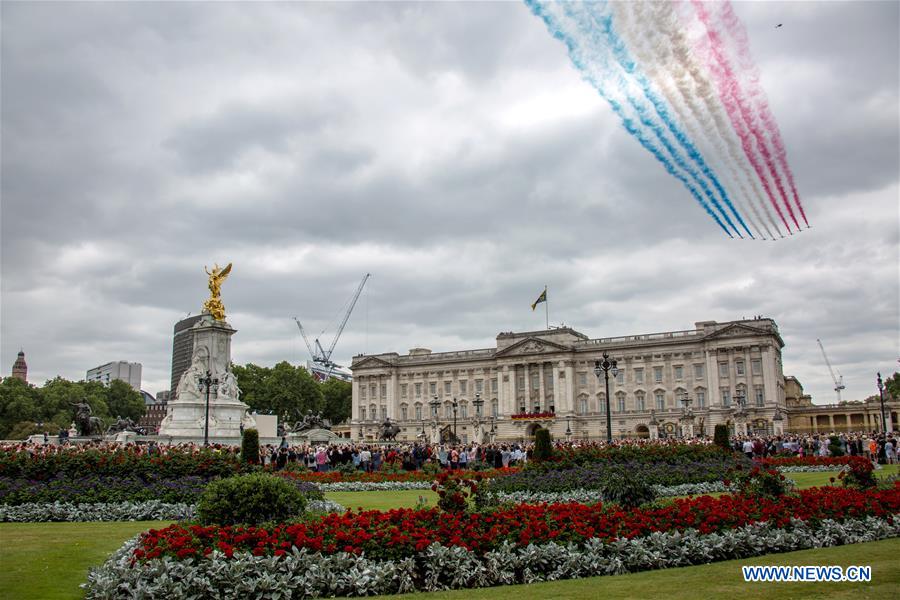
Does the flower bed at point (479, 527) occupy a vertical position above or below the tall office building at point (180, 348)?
below

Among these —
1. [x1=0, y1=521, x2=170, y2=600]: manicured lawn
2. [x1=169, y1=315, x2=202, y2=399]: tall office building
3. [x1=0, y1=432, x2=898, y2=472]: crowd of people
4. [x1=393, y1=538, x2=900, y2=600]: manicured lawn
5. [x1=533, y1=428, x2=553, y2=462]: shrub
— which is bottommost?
[x1=393, y1=538, x2=900, y2=600]: manicured lawn

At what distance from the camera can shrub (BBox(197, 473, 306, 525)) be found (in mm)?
11914

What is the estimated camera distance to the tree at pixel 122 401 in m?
116

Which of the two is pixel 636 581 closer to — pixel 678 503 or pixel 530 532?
pixel 530 532

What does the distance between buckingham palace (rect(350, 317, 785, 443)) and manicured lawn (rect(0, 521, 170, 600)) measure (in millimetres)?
64308

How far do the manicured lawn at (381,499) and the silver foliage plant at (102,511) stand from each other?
283cm

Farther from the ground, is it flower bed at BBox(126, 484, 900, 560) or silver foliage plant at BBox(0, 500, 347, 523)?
flower bed at BBox(126, 484, 900, 560)

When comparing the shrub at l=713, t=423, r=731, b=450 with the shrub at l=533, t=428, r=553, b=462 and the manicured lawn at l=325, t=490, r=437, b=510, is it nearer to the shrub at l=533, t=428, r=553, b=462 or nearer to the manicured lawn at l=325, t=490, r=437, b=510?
the shrub at l=533, t=428, r=553, b=462

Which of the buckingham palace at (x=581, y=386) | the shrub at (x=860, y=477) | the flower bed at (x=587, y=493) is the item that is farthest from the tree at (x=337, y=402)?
the shrub at (x=860, y=477)

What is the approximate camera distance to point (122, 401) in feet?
382

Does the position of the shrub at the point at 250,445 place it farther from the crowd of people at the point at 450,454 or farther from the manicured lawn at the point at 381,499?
the crowd of people at the point at 450,454

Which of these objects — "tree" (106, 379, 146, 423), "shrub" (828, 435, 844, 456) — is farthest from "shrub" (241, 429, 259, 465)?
"tree" (106, 379, 146, 423)

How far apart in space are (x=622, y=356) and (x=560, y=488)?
261 feet

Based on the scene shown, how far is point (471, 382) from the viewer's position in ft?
358
